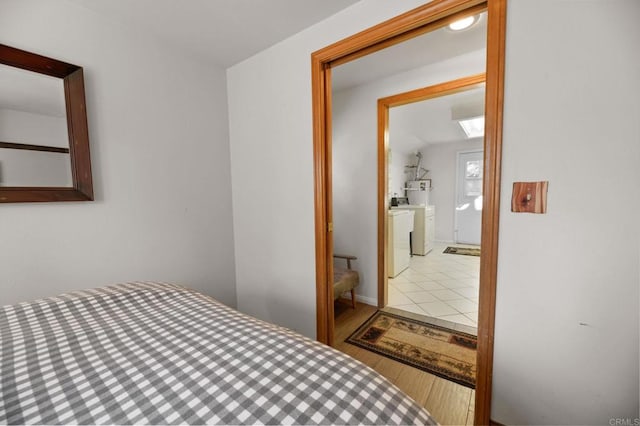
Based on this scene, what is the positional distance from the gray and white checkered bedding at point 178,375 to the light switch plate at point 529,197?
95 cm

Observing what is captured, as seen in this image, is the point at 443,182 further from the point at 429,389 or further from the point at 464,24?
the point at 429,389

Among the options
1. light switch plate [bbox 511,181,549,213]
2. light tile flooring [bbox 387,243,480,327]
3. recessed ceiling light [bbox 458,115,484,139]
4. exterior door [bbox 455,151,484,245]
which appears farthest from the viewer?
exterior door [bbox 455,151,484,245]

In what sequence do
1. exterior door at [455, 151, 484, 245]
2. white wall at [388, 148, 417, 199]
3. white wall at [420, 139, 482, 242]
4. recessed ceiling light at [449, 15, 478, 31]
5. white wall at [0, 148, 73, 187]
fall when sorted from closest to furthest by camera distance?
white wall at [0, 148, 73, 187] → recessed ceiling light at [449, 15, 478, 31] → white wall at [388, 148, 417, 199] → exterior door at [455, 151, 484, 245] → white wall at [420, 139, 482, 242]

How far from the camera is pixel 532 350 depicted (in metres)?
1.10

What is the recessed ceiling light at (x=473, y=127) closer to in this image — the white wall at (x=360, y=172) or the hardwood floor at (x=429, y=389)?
the white wall at (x=360, y=172)

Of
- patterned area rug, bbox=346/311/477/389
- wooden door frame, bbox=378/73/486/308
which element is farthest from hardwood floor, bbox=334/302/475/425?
wooden door frame, bbox=378/73/486/308

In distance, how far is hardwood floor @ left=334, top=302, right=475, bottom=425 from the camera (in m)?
1.37

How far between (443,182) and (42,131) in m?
6.21

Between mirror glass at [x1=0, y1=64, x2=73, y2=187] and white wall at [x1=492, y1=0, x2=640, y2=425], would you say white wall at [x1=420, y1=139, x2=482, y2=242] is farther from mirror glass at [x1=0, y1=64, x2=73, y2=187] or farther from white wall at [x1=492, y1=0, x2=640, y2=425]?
mirror glass at [x1=0, y1=64, x2=73, y2=187]

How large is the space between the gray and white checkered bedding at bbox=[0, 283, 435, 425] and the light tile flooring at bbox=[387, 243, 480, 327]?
2.16m

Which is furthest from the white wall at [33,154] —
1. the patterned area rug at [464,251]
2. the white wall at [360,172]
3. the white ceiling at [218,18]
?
the patterned area rug at [464,251]

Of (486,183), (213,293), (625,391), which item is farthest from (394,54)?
(213,293)

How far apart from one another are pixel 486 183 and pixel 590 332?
2.31 ft

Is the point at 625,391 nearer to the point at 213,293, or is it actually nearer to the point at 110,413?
the point at 110,413
